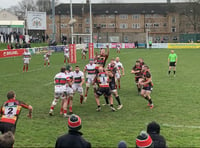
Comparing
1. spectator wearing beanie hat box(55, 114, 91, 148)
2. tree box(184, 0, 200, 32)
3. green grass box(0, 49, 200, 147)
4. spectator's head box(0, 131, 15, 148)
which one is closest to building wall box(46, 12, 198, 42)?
tree box(184, 0, 200, 32)

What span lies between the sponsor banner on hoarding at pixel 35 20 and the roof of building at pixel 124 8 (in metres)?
51.0

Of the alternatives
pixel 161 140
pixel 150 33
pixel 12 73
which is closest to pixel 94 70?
pixel 161 140

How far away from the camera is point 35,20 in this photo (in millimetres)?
46594

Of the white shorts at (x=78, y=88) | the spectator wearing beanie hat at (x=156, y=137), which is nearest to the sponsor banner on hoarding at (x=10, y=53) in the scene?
the white shorts at (x=78, y=88)

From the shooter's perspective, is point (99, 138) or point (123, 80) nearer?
point (99, 138)

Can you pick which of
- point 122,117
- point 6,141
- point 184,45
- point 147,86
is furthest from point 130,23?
point 6,141

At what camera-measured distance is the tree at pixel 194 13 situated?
86.1 metres

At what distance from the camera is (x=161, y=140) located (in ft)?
20.4

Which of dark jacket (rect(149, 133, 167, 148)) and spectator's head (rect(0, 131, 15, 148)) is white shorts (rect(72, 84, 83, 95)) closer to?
dark jacket (rect(149, 133, 167, 148))

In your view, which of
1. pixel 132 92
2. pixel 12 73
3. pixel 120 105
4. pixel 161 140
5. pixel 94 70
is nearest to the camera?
pixel 161 140

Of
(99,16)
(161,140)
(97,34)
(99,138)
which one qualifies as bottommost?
(99,138)

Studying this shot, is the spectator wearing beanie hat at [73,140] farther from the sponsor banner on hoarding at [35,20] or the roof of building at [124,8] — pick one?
the roof of building at [124,8]

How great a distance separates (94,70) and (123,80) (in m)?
6.21

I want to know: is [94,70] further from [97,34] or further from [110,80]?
[97,34]
